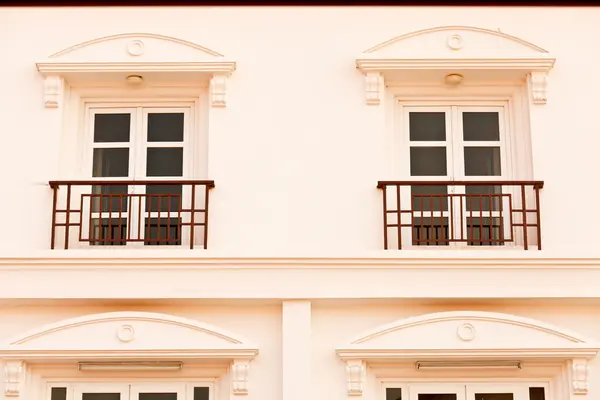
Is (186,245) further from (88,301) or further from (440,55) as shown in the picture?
(440,55)

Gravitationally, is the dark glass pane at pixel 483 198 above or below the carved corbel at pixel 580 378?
above

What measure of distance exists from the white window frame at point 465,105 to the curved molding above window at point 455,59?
5.3 inches

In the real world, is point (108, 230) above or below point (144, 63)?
below

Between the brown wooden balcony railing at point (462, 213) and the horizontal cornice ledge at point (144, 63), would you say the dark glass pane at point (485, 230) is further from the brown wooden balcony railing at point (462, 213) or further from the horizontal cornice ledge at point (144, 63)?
the horizontal cornice ledge at point (144, 63)

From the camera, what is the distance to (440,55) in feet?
36.1

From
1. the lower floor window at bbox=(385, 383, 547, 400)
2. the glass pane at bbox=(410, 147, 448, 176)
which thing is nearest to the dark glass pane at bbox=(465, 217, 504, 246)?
the glass pane at bbox=(410, 147, 448, 176)

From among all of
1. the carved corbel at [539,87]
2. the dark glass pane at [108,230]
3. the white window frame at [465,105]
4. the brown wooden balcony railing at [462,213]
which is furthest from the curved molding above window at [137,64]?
the carved corbel at [539,87]

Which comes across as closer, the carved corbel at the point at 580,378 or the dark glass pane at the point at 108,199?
the carved corbel at the point at 580,378

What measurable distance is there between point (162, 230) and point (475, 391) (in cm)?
316

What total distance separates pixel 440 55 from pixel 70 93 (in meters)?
3.50

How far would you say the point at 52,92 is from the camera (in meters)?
11.0

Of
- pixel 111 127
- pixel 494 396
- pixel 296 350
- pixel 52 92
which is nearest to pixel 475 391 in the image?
pixel 494 396

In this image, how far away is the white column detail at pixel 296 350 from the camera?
1014 cm

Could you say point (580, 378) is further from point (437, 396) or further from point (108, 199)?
point (108, 199)
